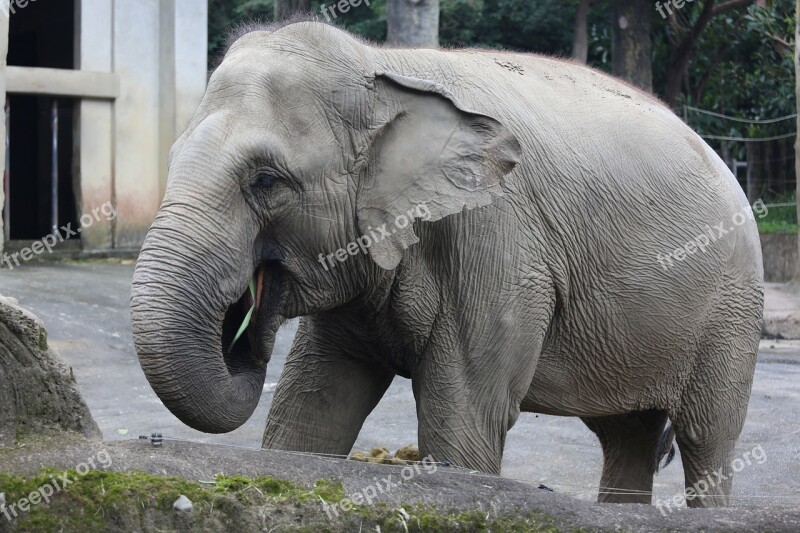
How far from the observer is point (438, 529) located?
3701 millimetres

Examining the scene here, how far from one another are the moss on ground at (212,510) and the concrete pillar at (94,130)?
13.1 meters

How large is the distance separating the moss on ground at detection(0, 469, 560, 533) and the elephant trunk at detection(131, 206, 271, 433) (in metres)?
0.51

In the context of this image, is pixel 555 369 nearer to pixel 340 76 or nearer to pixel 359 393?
pixel 359 393

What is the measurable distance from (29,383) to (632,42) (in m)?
15.5

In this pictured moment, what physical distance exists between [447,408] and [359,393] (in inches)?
27.3

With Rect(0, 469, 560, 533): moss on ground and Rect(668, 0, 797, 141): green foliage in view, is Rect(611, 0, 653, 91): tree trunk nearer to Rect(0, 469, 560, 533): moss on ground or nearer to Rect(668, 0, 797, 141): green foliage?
Rect(668, 0, 797, 141): green foliage

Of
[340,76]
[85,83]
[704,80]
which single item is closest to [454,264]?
[340,76]

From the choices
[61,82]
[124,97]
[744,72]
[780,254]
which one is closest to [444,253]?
[61,82]

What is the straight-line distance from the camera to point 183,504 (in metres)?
3.52

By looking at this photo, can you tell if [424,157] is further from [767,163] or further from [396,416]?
[767,163]

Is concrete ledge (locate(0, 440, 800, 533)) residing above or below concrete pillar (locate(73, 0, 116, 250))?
below

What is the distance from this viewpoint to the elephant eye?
14.1 feet

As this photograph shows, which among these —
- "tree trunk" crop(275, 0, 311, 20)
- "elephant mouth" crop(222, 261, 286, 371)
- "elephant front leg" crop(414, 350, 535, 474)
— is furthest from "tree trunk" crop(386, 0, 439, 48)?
"elephant mouth" crop(222, 261, 286, 371)

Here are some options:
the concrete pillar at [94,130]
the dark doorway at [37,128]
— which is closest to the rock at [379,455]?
the concrete pillar at [94,130]
